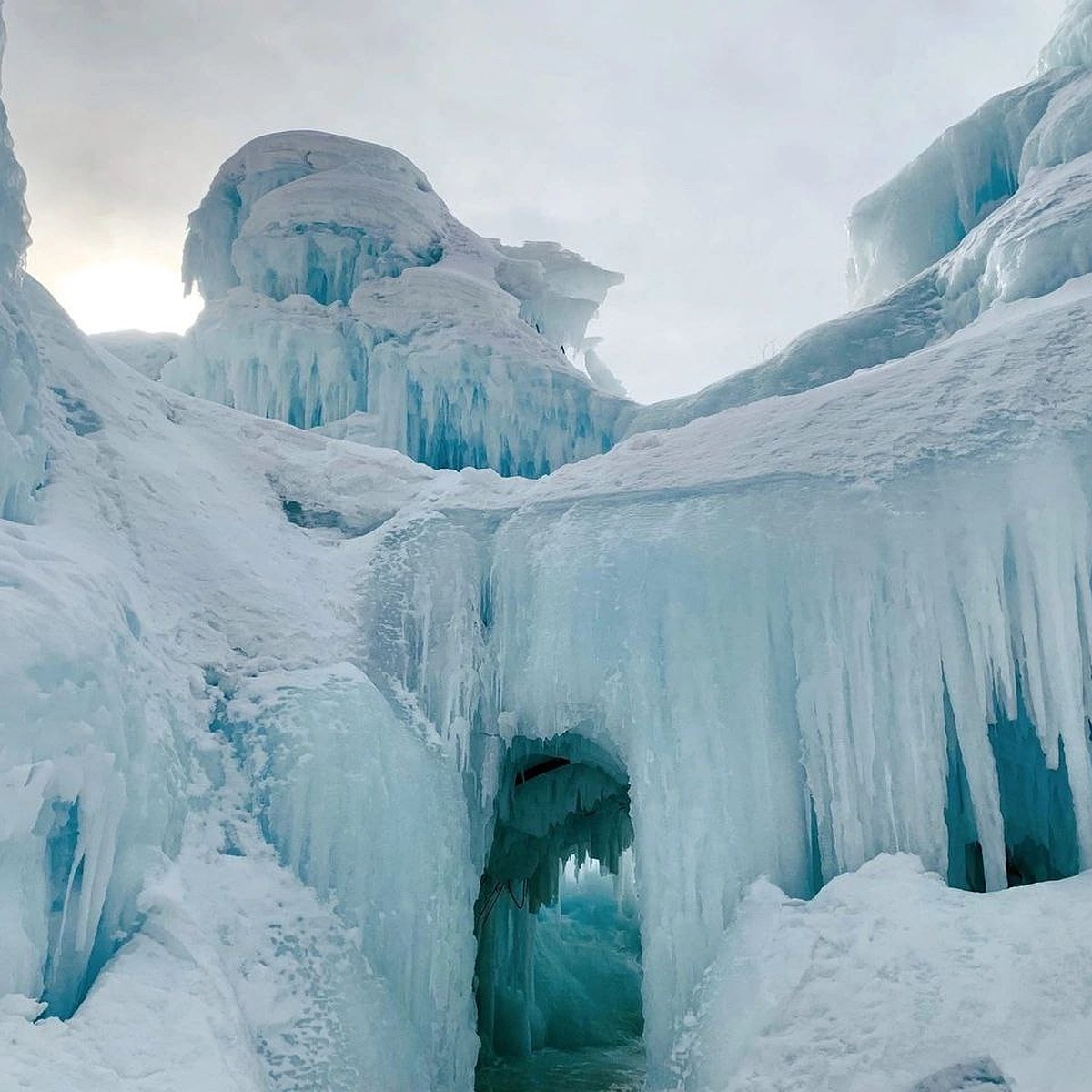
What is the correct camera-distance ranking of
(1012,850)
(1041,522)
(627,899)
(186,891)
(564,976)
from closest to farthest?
1. (186,891)
2. (1041,522)
3. (1012,850)
4. (564,976)
5. (627,899)

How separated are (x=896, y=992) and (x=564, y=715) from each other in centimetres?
382

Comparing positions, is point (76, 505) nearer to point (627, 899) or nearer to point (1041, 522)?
point (1041, 522)

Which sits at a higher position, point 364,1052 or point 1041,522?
point 1041,522

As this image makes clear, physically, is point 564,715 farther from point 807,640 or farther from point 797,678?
point 807,640

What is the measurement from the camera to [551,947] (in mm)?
20703

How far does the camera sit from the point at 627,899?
22.2m

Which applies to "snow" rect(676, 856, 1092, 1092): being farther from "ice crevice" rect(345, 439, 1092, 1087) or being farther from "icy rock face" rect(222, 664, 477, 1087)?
"icy rock face" rect(222, 664, 477, 1087)

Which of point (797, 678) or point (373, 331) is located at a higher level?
point (373, 331)

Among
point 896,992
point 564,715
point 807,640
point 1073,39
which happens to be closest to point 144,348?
point 564,715

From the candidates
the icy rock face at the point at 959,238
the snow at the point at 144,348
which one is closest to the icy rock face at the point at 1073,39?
the icy rock face at the point at 959,238

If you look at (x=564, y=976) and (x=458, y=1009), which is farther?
(x=564, y=976)

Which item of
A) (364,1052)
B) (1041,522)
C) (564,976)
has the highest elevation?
(1041,522)

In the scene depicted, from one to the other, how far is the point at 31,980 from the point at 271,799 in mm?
2719

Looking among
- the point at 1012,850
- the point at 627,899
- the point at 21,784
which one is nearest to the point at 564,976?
the point at 627,899
